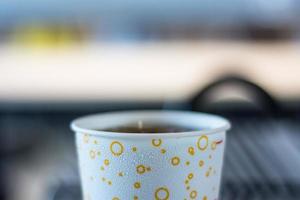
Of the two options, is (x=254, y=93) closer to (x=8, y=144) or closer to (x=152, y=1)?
(x=8, y=144)

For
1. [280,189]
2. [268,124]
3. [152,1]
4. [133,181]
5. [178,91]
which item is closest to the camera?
[133,181]

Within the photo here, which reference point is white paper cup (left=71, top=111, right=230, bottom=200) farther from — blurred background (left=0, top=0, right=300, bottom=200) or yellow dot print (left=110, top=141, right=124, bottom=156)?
blurred background (left=0, top=0, right=300, bottom=200)

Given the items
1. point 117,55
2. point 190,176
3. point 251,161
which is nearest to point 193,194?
point 190,176

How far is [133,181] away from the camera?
0.24 m

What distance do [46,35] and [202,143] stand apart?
→ 154cm

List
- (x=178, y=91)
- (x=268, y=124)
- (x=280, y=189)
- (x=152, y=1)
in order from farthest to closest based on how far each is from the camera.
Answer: (x=152, y=1) < (x=178, y=91) < (x=268, y=124) < (x=280, y=189)

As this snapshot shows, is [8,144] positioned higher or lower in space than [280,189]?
lower

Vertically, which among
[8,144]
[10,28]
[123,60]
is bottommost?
[8,144]

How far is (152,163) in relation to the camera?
0.24 meters

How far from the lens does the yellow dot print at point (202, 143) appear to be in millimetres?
241

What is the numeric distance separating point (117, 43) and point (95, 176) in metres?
1.50

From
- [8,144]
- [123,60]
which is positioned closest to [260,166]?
[8,144]

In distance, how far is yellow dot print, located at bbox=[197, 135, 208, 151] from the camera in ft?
0.79

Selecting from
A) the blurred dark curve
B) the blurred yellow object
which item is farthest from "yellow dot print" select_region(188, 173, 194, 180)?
the blurred yellow object
